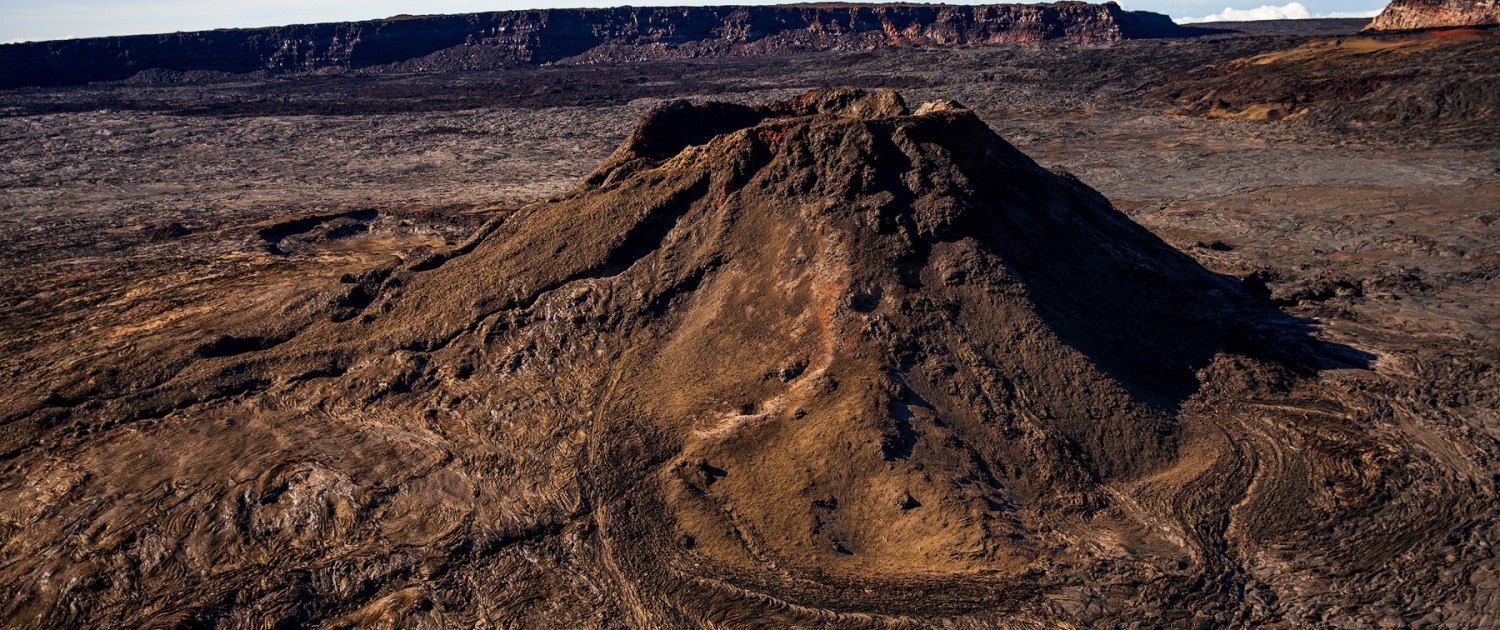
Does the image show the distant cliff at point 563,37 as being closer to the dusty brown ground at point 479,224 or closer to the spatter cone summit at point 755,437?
the dusty brown ground at point 479,224

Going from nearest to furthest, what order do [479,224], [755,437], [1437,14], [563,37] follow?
[755,437] < [479,224] < [1437,14] < [563,37]

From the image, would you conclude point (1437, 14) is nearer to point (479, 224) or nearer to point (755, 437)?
point (479, 224)

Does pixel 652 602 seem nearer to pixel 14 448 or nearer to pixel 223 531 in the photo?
pixel 223 531

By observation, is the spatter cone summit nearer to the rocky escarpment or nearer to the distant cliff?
the rocky escarpment

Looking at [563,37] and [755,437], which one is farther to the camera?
[563,37]

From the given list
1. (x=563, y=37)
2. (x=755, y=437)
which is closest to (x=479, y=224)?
(x=755, y=437)

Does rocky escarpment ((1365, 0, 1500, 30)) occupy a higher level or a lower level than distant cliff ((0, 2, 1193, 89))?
lower

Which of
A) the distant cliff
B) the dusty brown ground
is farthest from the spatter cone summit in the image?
the distant cliff
